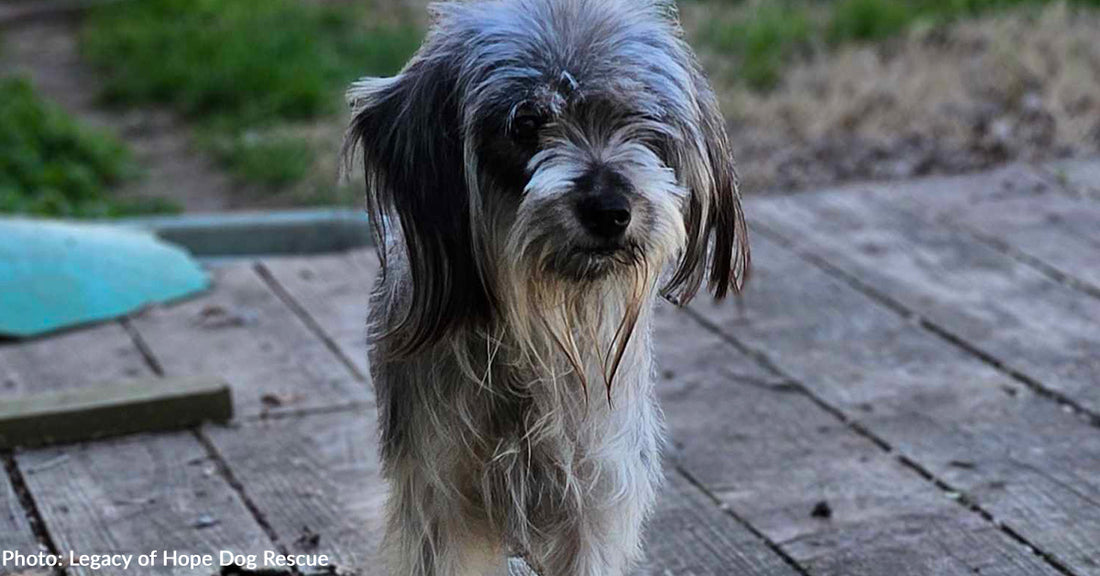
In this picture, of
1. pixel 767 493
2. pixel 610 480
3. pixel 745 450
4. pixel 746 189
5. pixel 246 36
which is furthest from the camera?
pixel 246 36

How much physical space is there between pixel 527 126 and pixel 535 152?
0.04 meters

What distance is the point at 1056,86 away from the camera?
711 cm

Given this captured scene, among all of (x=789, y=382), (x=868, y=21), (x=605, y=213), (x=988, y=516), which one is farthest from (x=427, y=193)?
(x=868, y=21)

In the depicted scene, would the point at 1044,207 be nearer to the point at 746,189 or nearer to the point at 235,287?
the point at 746,189

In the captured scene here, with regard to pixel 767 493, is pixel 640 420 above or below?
above

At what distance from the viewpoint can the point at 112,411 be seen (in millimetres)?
4148

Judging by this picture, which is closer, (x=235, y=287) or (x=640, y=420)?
(x=640, y=420)

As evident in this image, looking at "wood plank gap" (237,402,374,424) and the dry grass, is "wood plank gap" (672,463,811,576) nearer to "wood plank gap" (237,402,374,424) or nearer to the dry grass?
"wood plank gap" (237,402,374,424)

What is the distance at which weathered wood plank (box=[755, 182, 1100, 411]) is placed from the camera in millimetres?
4625

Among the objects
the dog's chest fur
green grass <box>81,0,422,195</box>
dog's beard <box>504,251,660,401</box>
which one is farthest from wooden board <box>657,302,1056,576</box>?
green grass <box>81,0,422,195</box>

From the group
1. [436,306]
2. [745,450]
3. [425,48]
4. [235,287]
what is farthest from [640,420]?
[235,287]

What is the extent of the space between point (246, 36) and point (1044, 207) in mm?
5173

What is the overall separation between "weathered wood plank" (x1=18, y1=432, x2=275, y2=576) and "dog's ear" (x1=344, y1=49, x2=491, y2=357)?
1017 mm

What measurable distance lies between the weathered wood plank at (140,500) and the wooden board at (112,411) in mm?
38
